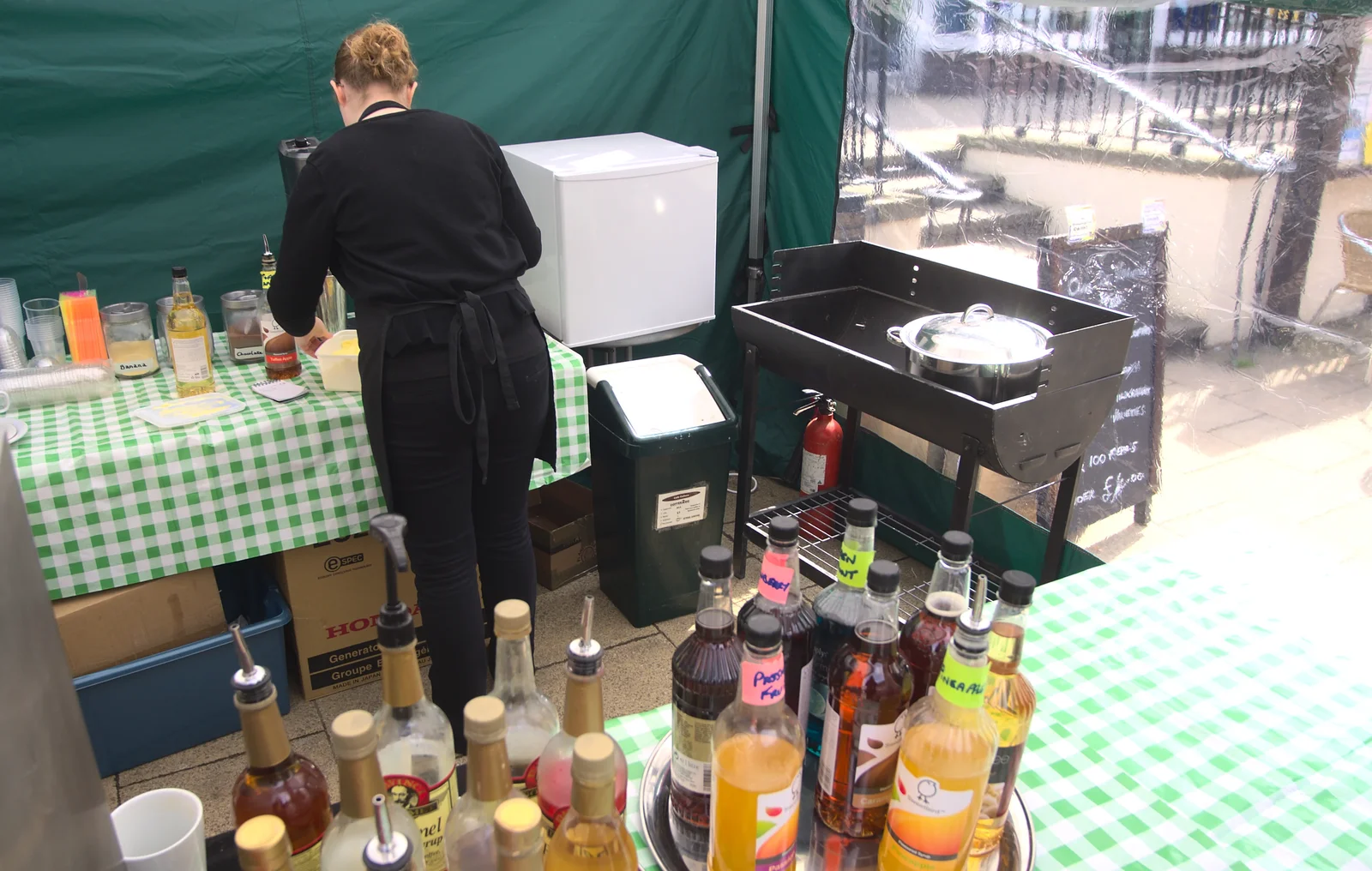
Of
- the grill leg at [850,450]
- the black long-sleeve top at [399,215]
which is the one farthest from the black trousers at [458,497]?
the grill leg at [850,450]

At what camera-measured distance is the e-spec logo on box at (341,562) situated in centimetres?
239

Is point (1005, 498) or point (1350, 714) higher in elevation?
point (1350, 714)

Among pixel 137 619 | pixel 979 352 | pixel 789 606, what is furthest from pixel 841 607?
pixel 137 619

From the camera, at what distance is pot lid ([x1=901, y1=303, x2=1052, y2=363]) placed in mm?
2104

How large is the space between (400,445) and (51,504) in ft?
2.41

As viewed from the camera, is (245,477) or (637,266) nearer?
(245,477)

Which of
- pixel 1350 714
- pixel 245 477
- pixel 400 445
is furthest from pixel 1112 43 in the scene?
pixel 245 477

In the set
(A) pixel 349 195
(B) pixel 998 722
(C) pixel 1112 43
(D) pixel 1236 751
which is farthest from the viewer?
(C) pixel 1112 43

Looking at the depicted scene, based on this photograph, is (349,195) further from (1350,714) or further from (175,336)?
(1350,714)

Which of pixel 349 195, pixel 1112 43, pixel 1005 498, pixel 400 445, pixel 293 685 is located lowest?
pixel 293 685

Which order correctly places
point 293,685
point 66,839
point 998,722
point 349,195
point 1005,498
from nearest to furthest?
1. point 66,839
2. point 998,722
3. point 349,195
4. point 293,685
5. point 1005,498

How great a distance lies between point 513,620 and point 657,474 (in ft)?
6.29

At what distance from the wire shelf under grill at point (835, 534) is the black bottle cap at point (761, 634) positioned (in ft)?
6.95

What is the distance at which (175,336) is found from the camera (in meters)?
2.24
